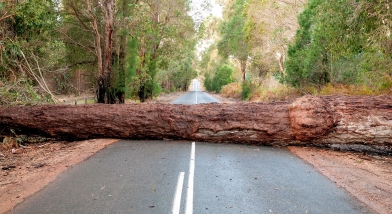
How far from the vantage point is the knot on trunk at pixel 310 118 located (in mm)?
8500

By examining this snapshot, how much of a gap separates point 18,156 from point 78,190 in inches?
154

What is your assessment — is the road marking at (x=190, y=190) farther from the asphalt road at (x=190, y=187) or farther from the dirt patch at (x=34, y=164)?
the dirt patch at (x=34, y=164)

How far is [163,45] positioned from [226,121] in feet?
66.7

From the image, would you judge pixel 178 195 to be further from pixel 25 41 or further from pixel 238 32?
pixel 238 32

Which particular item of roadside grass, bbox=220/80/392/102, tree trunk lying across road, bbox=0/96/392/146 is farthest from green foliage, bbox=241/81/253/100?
tree trunk lying across road, bbox=0/96/392/146

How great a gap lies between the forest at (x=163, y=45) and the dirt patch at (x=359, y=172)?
3949 millimetres

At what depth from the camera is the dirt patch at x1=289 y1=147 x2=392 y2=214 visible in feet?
16.3

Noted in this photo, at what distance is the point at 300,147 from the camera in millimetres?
9125

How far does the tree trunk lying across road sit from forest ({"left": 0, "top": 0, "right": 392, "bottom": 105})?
2469 mm

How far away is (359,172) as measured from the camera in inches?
252

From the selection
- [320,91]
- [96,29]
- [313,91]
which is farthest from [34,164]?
[313,91]

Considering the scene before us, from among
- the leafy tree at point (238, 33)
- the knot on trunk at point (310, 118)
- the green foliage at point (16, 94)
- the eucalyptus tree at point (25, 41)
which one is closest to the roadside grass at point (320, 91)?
the knot on trunk at point (310, 118)

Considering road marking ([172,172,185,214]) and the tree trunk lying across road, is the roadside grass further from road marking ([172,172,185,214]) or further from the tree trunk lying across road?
road marking ([172,172,185,214])

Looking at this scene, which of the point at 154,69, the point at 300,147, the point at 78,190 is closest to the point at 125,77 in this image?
the point at 154,69
